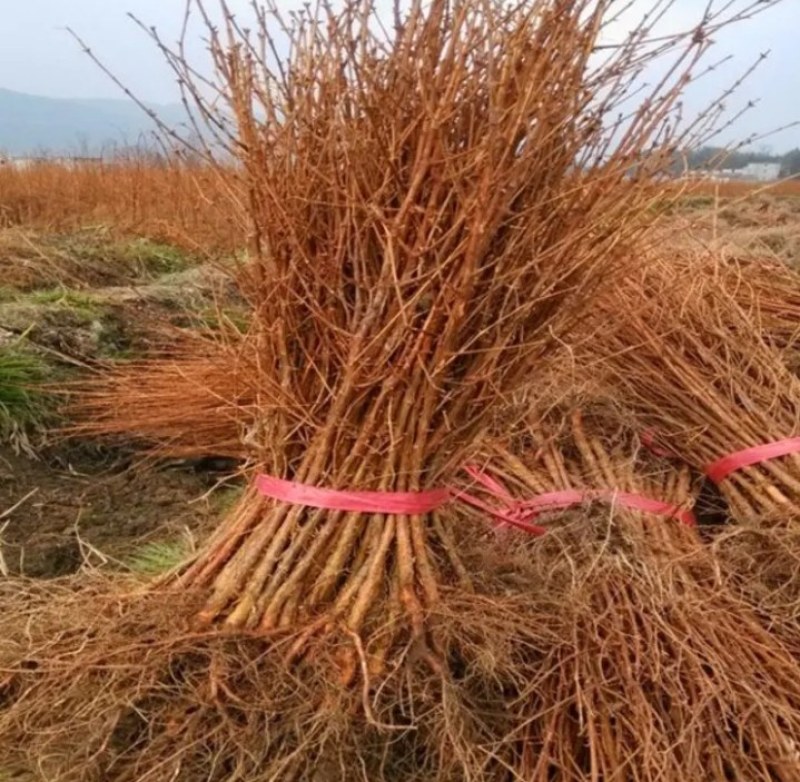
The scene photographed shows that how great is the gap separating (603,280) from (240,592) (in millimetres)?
890

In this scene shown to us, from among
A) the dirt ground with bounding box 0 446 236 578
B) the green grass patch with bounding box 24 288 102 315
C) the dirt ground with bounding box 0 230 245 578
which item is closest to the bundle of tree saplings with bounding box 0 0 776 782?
the dirt ground with bounding box 0 230 245 578

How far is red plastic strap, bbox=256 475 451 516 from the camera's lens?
6.09ft

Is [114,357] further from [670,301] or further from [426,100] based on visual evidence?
[426,100]

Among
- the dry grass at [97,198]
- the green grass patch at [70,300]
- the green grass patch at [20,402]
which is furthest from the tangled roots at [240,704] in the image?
the dry grass at [97,198]

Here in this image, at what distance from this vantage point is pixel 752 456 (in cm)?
264

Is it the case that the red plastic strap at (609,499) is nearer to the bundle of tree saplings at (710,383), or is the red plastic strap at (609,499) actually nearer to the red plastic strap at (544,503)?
the red plastic strap at (544,503)

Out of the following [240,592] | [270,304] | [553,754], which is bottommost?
[553,754]

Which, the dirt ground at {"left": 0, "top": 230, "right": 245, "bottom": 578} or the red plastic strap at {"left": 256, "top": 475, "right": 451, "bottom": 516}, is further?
the dirt ground at {"left": 0, "top": 230, "right": 245, "bottom": 578}

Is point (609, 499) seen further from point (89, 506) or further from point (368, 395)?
point (89, 506)

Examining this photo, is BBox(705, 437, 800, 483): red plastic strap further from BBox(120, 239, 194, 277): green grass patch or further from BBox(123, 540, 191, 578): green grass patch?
BBox(120, 239, 194, 277): green grass patch

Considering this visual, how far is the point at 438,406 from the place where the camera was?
1.87m

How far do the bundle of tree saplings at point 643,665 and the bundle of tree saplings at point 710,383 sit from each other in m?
0.33

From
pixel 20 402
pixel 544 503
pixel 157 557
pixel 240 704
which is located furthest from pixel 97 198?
pixel 240 704

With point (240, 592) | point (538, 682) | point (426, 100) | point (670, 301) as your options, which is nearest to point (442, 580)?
point (538, 682)
